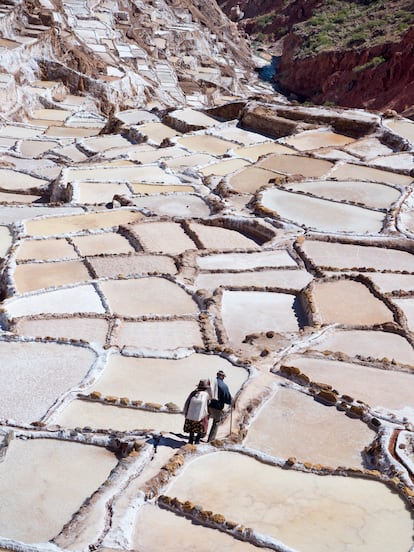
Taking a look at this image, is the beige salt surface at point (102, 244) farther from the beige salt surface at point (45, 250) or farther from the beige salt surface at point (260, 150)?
the beige salt surface at point (260, 150)

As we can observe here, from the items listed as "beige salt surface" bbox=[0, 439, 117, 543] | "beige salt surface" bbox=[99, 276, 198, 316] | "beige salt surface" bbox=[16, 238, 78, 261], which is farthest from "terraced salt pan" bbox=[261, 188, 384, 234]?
"beige salt surface" bbox=[0, 439, 117, 543]

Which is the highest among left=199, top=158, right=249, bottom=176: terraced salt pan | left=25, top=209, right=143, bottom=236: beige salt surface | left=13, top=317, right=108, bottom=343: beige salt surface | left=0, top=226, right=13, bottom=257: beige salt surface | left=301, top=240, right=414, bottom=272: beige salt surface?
left=199, top=158, right=249, bottom=176: terraced salt pan

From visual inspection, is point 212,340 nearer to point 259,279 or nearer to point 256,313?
point 256,313

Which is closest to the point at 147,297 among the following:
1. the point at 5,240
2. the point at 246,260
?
the point at 246,260

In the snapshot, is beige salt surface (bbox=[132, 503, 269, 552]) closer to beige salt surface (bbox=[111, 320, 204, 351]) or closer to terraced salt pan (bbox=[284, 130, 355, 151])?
beige salt surface (bbox=[111, 320, 204, 351])

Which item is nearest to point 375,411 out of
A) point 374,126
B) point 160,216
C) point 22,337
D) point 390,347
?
point 390,347

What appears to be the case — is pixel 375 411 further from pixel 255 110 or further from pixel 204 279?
pixel 255 110
